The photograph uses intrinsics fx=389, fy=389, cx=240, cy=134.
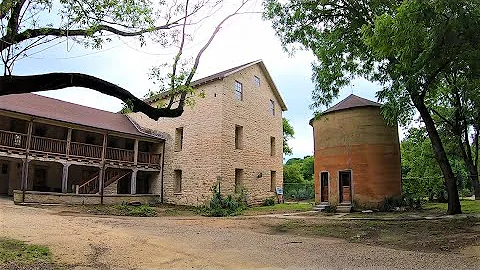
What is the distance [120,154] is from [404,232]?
19.7 meters

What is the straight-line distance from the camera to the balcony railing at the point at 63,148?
21303mm

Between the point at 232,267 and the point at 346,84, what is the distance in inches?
511

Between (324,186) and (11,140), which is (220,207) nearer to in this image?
(324,186)

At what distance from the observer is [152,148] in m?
30.0

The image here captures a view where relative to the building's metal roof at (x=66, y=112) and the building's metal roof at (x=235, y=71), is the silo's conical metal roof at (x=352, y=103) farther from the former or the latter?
the building's metal roof at (x=66, y=112)

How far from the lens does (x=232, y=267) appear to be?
7238 millimetres

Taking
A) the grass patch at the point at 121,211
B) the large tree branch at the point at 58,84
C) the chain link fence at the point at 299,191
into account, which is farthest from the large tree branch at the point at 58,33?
the chain link fence at the point at 299,191

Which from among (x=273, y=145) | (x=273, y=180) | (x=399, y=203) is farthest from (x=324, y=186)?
(x=273, y=145)

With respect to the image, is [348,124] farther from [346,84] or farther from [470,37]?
[470,37]

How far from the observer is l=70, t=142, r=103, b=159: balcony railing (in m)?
24.2

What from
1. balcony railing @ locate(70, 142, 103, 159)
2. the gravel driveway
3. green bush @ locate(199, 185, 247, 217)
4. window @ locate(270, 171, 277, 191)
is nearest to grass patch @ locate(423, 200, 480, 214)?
green bush @ locate(199, 185, 247, 217)

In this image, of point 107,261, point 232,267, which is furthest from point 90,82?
point 232,267

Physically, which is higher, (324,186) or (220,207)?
(324,186)

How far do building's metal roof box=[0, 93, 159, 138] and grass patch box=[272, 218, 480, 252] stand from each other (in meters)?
15.6
